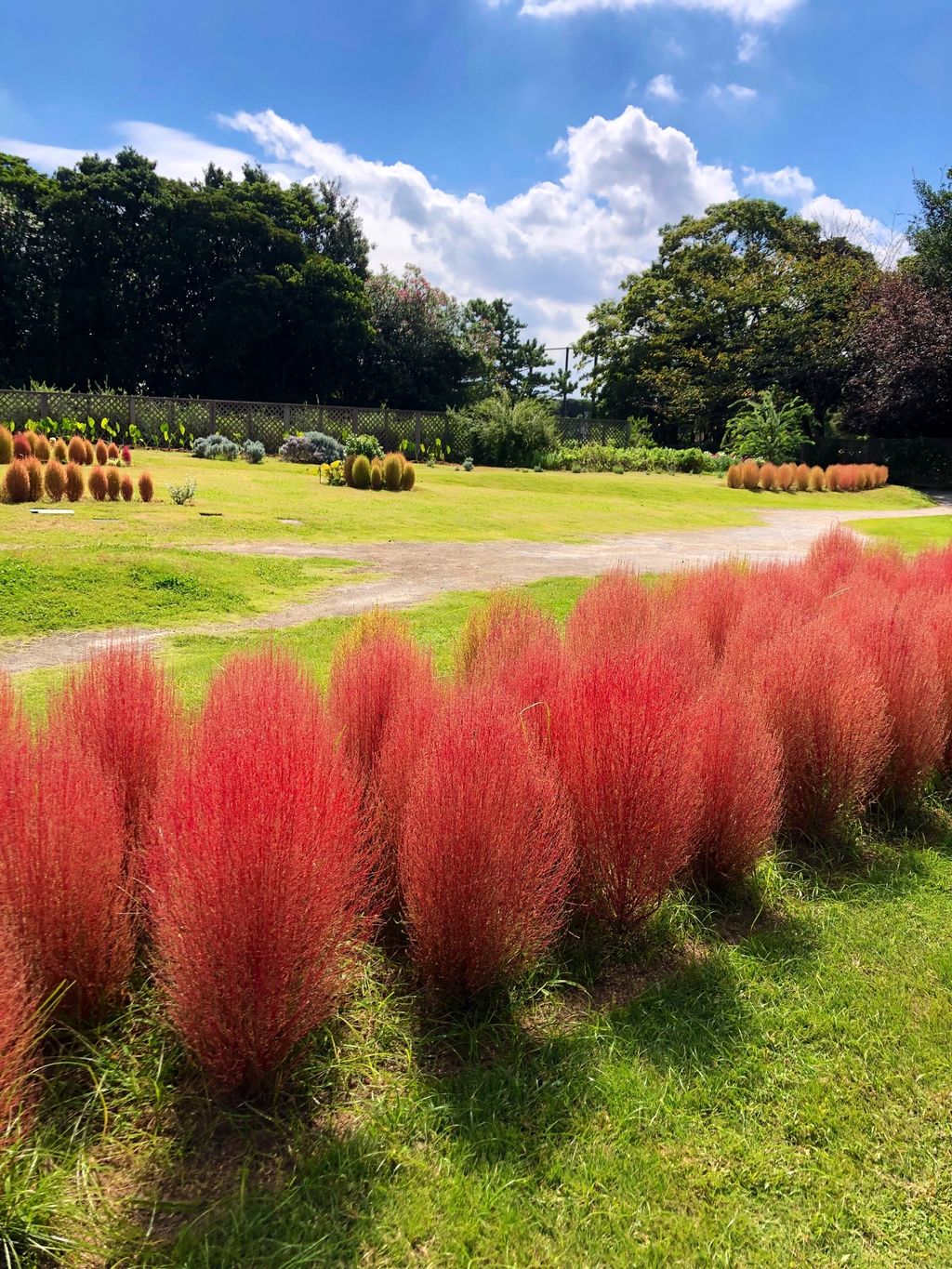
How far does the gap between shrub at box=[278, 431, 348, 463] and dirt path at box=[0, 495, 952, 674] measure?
1126cm

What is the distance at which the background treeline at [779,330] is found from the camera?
98.4ft

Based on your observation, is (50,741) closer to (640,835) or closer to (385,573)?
(640,835)

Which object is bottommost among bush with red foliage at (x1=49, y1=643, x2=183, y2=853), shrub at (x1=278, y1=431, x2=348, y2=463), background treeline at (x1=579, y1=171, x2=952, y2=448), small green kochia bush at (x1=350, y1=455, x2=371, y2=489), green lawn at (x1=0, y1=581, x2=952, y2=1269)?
green lawn at (x1=0, y1=581, x2=952, y2=1269)

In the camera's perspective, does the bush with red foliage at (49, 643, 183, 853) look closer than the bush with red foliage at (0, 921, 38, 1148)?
No

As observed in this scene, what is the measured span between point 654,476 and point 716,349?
15.0 m

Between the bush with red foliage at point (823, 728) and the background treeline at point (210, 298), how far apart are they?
36.5m

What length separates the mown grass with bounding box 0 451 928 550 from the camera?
34.4ft

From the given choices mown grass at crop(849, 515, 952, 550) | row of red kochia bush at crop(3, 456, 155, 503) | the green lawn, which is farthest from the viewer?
mown grass at crop(849, 515, 952, 550)

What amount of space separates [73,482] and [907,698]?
12.1 metres

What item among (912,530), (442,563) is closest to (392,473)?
(442,563)

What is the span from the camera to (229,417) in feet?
85.1

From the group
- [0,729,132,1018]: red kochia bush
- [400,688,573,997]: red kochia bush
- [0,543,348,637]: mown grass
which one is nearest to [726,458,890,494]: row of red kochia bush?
[0,543,348,637]: mown grass

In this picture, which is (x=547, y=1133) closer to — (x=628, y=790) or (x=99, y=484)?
(x=628, y=790)

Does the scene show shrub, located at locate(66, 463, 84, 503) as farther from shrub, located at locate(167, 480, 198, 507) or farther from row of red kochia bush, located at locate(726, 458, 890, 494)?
row of red kochia bush, located at locate(726, 458, 890, 494)
